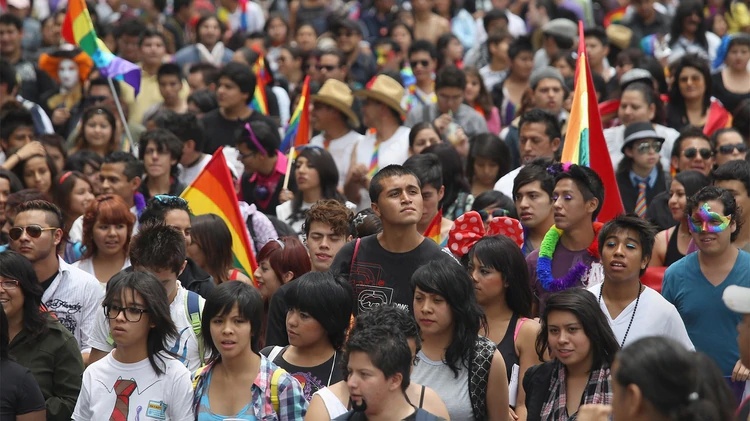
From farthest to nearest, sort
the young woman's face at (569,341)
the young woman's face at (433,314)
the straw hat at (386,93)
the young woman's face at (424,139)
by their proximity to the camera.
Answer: the straw hat at (386,93) < the young woman's face at (424,139) < the young woman's face at (433,314) < the young woman's face at (569,341)

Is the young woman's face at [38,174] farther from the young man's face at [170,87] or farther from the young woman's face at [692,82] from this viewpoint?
the young woman's face at [692,82]

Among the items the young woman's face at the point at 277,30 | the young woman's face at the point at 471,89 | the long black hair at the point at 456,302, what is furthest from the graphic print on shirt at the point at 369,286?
the young woman's face at the point at 277,30

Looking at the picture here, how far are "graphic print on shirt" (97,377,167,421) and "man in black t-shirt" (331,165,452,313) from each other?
1.33m

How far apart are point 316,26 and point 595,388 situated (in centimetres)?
1254

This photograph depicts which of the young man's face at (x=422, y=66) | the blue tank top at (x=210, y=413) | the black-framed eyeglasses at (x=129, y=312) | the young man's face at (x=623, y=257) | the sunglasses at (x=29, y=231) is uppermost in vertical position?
the young man's face at (x=422, y=66)

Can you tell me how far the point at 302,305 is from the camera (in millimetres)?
6102

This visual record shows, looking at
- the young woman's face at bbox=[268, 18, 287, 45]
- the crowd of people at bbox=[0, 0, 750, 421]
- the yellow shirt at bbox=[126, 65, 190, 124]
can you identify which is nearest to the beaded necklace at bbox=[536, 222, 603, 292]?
the crowd of people at bbox=[0, 0, 750, 421]

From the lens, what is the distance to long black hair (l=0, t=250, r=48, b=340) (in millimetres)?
6449

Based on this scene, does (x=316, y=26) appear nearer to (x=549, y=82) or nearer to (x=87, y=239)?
(x=549, y=82)

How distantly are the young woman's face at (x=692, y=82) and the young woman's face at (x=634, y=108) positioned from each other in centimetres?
87

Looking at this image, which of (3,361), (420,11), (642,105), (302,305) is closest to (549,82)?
(642,105)

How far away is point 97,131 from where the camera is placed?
11398 millimetres

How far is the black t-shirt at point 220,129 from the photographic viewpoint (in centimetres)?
1169

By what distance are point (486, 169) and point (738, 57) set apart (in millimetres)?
4033
